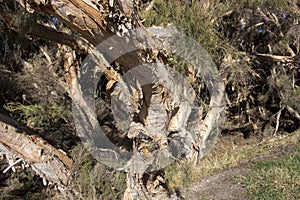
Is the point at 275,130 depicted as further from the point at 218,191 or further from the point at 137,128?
the point at 137,128

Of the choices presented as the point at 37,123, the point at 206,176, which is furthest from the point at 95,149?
the point at 206,176

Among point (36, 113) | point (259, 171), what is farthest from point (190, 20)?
point (36, 113)

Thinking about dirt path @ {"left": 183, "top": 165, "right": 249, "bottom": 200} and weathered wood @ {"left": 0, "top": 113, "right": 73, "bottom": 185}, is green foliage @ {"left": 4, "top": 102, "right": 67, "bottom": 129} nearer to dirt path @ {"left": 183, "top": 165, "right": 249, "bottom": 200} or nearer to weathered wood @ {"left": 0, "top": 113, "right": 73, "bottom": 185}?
weathered wood @ {"left": 0, "top": 113, "right": 73, "bottom": 185}

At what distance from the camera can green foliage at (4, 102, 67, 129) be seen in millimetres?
8945

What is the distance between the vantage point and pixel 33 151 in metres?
5.41

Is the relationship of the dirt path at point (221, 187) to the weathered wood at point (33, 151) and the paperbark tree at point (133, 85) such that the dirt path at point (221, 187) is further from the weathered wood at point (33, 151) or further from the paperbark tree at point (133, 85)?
the weathered wood at point (33, 151)

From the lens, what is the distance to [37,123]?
9.18 m

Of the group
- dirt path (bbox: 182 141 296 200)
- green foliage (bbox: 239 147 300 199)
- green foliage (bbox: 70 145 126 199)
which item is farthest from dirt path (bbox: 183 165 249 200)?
green foliage (bbox: 70 145 126 199)

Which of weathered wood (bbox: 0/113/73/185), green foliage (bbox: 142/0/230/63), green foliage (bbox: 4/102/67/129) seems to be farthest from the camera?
green foliage (bbox: 4/102/67/129)

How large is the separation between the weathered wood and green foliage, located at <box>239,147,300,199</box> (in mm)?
2762

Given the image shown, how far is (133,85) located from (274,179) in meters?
2.82

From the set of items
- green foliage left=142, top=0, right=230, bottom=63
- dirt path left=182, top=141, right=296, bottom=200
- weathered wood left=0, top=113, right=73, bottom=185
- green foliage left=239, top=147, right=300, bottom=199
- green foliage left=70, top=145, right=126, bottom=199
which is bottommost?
green foliage left=239, top=147, right=300, bottom=199

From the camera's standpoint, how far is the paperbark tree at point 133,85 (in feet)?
11.0

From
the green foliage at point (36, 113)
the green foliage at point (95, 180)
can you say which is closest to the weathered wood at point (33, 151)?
the green foliage at point (95, 180)
